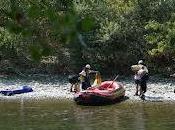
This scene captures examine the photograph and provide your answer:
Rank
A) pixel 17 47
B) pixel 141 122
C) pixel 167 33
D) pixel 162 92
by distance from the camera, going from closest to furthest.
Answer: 1. pixel 141 122
2. pixel 162 92
3. pixel 167 33
4. pixel 17 47

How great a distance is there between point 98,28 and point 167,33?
A: 13.5 feet

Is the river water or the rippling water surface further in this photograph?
the river water

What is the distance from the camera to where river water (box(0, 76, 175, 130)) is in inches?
687

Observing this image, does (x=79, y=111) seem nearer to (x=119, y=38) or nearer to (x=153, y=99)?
(x=153, y=99)

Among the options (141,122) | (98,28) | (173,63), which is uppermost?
(98,28)

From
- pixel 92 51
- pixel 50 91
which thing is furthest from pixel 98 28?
pixel 50 91

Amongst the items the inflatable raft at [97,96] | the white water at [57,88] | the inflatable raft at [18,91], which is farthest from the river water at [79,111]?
the inflatable raft at [18,91]

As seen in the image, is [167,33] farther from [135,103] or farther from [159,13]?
[135,103]

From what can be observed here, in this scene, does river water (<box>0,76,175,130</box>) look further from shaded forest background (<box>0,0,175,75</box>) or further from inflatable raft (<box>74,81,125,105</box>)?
shaded forest background (<box>0,0,175,75</box>)

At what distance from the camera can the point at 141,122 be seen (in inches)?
709

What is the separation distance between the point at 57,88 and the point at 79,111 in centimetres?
622

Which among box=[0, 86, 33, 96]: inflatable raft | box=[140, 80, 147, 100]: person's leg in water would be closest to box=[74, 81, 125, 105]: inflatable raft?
box=[140, 80, 147, 100]: person's leg in water

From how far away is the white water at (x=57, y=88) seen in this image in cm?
2432

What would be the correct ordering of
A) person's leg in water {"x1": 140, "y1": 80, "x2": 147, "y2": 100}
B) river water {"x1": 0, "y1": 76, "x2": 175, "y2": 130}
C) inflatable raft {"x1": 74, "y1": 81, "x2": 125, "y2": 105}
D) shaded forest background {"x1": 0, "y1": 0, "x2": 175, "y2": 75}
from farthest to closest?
shaded forest background {"x1": 0, "y1": 0, "x2": 175, "y2": 75}
person's leg in water {"x1": 140, "y1": 80, "x2": 147, "y2": 100}
inflatable raft {"x1": 74, "y1": 81, "x2": 125, "y2": 105}
river water {"x1": 0, "y1": 76, "x2": 175, "y2": 130}
